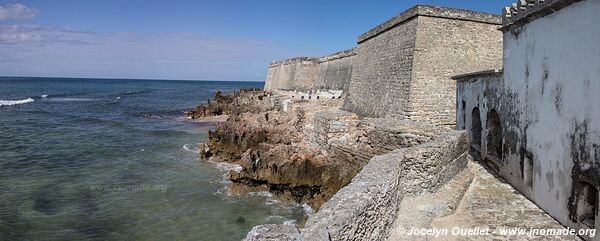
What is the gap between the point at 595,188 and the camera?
647 centimetres

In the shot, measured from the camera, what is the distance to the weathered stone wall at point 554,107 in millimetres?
6516

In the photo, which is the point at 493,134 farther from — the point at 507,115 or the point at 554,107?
the point at 554,107

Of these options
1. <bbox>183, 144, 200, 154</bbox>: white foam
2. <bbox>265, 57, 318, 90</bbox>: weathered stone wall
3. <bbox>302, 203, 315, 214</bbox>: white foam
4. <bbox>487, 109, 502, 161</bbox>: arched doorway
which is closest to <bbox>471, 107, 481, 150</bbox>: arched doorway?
<bbox>487, 109, 502, 161</bbox>: arched doorway

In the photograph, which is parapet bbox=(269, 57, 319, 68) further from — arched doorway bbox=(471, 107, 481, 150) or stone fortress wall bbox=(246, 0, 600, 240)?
arched doorway bbox=(471, 107, 481, 150)

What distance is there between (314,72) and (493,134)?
24.7 metres

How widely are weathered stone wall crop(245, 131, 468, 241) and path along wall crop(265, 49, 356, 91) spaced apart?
18037mm

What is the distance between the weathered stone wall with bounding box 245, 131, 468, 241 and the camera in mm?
4668

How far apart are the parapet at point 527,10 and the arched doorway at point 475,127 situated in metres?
3.93

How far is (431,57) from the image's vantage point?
16.5 metres

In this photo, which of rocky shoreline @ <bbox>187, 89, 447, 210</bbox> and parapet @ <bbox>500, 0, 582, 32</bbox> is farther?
rocky shoreline @ <bbox>187, 89, 447, 210</bbox>

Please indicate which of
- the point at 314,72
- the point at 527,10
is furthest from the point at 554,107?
the point at 314,72

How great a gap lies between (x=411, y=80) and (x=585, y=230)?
10.1 m

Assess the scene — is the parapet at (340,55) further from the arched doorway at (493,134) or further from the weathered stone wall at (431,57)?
the arched doorway at (493,134)

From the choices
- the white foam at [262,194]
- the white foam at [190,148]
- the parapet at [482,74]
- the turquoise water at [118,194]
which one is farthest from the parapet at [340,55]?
the white foam at [262,194]
